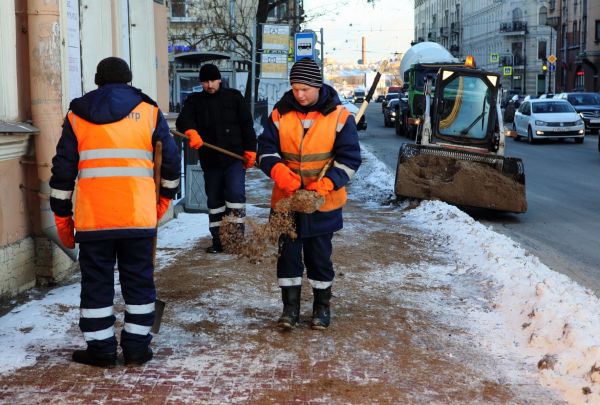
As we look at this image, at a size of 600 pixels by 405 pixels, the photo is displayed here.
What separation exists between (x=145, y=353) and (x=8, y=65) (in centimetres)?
286

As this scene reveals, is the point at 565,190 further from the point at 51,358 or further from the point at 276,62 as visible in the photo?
the point at 51,358

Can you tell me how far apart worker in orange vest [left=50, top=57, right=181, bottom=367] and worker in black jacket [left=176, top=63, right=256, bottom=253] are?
336 cm

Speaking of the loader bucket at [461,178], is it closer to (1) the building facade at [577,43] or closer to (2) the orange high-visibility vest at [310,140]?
(2) the orange high-visibility vest at [310,140]

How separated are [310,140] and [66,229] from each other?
1.70m

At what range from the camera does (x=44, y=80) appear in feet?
22.6

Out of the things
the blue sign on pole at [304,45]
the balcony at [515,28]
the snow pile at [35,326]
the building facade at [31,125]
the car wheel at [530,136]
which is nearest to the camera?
the snow pile at [35,326]

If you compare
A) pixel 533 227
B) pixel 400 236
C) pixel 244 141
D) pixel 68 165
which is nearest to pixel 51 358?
pixel 68 165

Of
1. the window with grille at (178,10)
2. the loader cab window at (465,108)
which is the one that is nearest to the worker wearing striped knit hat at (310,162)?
the loader cab window at (465,108)

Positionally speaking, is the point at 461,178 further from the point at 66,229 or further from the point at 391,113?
the point at 391,113

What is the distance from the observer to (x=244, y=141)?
8586 millimetres

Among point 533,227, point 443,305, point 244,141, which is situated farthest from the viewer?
point 533,227

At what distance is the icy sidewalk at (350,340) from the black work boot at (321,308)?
9 cm

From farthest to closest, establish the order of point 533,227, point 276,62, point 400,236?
point 276,62, point 533,227, point 400,236

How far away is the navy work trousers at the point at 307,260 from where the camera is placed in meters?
5.86
